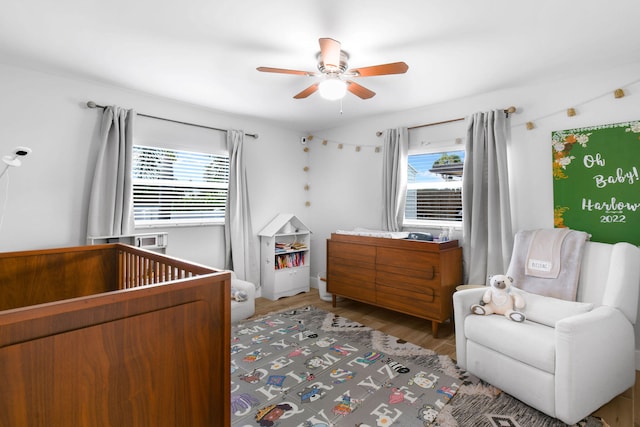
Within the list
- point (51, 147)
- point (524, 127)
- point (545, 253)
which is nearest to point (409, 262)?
point (545, 253)

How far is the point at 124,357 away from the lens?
1056 mm

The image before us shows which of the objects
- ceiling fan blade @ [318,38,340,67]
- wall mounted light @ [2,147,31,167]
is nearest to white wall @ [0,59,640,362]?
wall mounted light @ [2,147,31,167]

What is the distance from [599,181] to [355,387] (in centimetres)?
248

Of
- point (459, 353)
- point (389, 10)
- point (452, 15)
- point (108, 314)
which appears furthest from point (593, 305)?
point (108, 314)

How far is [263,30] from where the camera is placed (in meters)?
2.01

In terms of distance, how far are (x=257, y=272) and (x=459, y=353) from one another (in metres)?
2.64

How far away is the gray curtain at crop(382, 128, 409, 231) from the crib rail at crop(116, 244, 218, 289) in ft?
7.92

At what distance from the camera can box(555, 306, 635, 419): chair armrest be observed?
1689 millimetres

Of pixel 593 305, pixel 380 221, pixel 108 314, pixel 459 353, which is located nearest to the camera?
pixel 108 314

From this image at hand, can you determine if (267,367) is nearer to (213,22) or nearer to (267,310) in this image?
(267,310)

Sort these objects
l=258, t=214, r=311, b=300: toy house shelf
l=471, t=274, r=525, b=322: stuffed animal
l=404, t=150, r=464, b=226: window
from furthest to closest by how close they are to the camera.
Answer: l=258, t=214, r=311, b=300: toy house shelf, l=404, t=150, r=464, b=226: window, l=471, t=274, r=525, b=322: stuffed animal

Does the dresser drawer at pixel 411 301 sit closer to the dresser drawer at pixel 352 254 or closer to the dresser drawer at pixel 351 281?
the dresser drawer at pixel 351 281

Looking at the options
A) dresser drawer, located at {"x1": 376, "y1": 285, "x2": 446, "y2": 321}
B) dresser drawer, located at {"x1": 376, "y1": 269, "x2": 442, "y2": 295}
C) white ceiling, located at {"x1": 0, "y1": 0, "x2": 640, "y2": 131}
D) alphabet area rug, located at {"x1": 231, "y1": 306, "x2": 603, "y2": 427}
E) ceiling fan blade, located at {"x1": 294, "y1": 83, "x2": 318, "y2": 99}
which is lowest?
alphabet area rug, located at {"x1": 231, "y1": 306, "x2": 603, "y2": 427}

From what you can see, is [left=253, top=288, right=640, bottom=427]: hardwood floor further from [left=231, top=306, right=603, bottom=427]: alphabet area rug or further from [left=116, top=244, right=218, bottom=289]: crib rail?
[left=116, top=244, right=218, bottom=289]: crib rail
